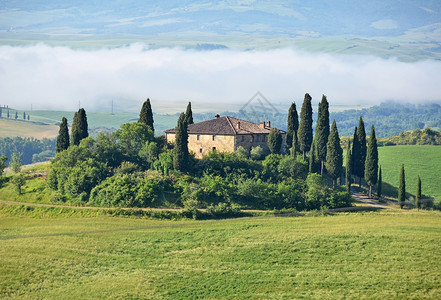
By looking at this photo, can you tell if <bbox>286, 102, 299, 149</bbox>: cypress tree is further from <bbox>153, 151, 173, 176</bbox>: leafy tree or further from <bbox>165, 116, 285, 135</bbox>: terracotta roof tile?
<bbox>153, 151, 173, 176</bbox>: leafy tree

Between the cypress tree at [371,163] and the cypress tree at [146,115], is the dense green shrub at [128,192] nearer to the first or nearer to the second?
the cypress tree at [146,115]

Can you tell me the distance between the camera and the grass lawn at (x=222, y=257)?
41156 millimetres

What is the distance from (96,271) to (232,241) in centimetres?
1181

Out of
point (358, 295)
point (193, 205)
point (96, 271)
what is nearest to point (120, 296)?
point (96, 271)

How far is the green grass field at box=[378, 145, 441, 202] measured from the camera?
80.3 metres

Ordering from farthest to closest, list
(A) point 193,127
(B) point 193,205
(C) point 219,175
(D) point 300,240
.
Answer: (A) point 193,127 → (C) point 219,175 → (B) point 193,205 → (D) point 300,240

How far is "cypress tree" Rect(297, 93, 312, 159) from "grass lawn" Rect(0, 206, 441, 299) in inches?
680

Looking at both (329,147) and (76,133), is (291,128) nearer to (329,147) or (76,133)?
(329,147)

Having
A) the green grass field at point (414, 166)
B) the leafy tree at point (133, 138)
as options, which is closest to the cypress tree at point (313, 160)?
the green grass field at point (414, 166)

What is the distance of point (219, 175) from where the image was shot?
217ft

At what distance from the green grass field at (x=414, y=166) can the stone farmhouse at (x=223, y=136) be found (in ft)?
62.7

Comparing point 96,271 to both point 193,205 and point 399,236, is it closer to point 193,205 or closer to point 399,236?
point 193,205

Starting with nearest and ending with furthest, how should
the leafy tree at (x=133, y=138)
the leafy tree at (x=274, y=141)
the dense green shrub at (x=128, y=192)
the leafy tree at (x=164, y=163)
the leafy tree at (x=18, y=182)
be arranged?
the dense green shrub at (x=128, y=192), the leafy tree at (x=18, y=182), the leafy tree at (x=164, y=163), the leafy tree at (x=133, y=138), the leafy tree at (x=274, y=141)

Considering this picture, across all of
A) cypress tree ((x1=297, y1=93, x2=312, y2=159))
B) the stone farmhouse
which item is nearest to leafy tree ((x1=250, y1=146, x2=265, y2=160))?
the stone farmhouse
